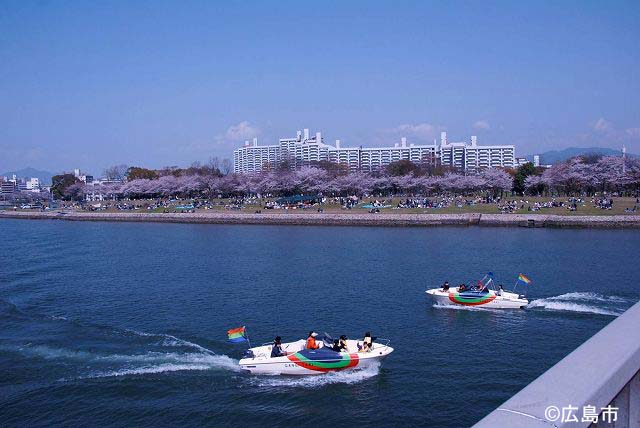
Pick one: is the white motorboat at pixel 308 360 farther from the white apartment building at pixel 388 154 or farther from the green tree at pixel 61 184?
the green tree at pixel 61 184

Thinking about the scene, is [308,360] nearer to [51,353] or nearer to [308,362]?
[308,362]

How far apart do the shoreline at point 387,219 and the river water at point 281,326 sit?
1008 centimetres

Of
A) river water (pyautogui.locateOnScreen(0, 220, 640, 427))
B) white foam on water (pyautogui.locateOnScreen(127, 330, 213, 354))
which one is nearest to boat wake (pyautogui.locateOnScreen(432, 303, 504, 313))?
river water (pyautogui.locateOnScreen(0, 220, 640, 427))

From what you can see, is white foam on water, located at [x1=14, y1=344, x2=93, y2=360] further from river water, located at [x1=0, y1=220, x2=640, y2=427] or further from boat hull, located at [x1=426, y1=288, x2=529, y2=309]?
boat hull, located at [x1=426, y1=288, x2=529, y2=309]

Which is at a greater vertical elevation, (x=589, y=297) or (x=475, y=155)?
(x=475, y=155)

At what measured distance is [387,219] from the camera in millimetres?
57000

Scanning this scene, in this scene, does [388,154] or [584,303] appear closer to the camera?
[584,303]

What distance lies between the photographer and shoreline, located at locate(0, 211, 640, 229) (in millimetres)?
49438

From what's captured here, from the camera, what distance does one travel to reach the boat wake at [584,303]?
21188 millimetres

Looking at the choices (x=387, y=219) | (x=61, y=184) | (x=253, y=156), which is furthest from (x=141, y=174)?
(x=387, y=219)

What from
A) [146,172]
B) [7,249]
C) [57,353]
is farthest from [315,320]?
[146,172]

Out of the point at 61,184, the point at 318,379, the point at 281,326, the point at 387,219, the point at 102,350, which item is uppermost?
the point at 61,184

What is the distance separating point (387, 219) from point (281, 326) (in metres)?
37.8

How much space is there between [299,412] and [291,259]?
22304 millimetres
